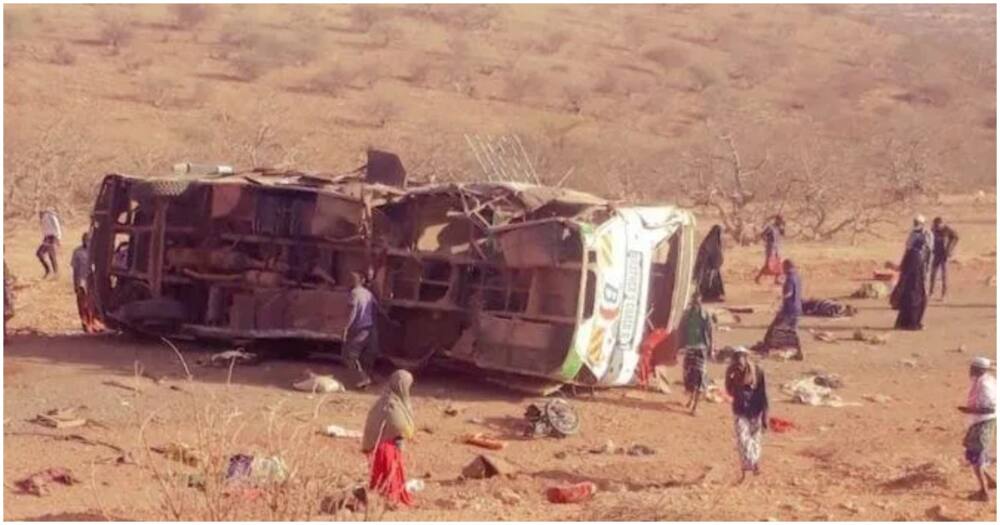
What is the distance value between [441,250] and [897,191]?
20794 mm

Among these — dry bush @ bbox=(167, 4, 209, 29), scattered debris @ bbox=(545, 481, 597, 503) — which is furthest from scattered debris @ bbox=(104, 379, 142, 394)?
dry bush @ bbox=(167, 4, 209, 29)

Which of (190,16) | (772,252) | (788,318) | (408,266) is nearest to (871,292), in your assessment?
(772,252)

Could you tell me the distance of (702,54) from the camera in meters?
57.7

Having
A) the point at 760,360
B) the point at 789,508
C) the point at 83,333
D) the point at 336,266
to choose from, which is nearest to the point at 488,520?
the point at 789,508

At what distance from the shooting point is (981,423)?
33.8ft

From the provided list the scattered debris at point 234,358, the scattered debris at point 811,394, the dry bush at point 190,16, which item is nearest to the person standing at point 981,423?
the scattered debris at point 811,394

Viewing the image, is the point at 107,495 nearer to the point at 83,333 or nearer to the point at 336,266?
the point at 336,266

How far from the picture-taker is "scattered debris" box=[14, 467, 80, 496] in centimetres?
1034

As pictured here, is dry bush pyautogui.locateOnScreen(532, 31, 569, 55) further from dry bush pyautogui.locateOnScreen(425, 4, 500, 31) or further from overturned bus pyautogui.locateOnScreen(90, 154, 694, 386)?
overturned bus pyautogui.locateOnScreen(90, 154, 694, 386)

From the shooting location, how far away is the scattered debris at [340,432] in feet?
39.9

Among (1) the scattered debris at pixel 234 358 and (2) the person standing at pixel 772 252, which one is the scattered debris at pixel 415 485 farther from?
(2) the person standing at pixel 772 252

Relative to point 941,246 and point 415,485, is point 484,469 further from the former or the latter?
point 941,246

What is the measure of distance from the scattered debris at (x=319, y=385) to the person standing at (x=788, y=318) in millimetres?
4945

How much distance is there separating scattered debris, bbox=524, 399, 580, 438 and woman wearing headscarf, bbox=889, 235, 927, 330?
6.81 meters
